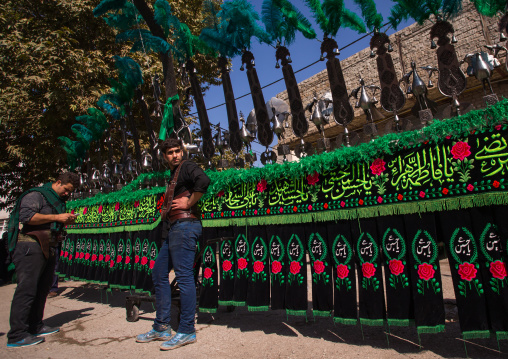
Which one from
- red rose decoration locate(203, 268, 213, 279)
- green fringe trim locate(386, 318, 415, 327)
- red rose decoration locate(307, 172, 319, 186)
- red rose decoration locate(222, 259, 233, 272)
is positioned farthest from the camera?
red rose decoration locate(203, 268, 213, 279)

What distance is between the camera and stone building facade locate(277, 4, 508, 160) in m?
9.02

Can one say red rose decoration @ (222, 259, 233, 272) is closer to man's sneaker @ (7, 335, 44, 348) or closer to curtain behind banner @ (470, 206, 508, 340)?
man's sneaker @ (7, 335, 44, 348)

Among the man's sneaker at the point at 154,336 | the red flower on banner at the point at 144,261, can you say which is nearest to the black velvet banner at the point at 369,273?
the man's sneaker at the point at 154,336

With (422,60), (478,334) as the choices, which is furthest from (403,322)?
(422,60)

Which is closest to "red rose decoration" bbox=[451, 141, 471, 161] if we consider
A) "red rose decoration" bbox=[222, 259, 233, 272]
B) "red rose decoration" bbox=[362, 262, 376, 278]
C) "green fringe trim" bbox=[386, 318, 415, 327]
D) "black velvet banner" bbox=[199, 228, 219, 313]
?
"red rose decoration" bbox=[362, 262, 376, 278]

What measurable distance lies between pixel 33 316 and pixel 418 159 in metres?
4.19

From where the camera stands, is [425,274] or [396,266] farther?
[396,266]

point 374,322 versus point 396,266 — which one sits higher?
point 396,266

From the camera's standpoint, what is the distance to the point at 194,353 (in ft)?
9.66

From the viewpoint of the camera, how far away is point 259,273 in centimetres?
345

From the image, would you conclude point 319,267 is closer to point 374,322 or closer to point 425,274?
point 374,322

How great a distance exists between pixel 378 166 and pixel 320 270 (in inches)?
40.8

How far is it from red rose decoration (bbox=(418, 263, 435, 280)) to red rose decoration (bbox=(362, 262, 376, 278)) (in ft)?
1.13

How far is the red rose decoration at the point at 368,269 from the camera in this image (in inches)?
110
